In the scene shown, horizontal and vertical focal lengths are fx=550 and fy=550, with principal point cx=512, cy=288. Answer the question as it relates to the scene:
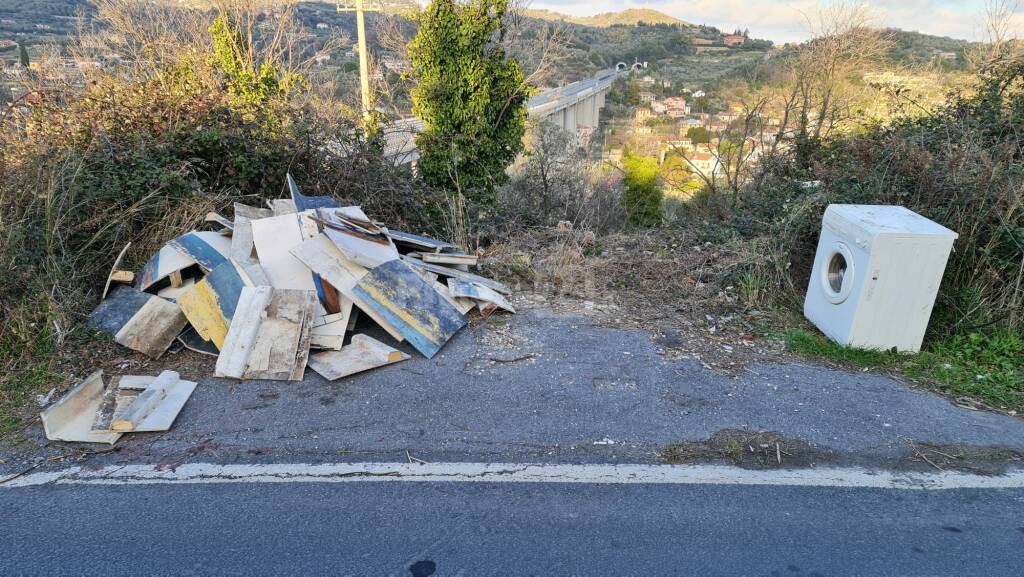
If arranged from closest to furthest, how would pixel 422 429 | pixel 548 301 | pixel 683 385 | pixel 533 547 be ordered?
pixel 533 547, pixel 422 429, pixel 683 385, pixel 548 301

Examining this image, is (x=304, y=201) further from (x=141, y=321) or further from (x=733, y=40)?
(x=733, y=40)

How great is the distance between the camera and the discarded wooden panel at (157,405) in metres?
3.30

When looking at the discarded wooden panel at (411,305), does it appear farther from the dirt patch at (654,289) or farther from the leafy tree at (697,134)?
the leafy tree at (697,134)

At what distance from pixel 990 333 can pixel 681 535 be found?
3.87 m

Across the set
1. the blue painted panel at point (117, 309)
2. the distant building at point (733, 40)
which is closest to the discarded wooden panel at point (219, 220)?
the blue painted panel at point (117, 309)

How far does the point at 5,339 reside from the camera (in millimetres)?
4141

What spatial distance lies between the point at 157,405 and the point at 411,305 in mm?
1852

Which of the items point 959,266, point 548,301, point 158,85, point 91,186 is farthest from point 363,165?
point 959,266

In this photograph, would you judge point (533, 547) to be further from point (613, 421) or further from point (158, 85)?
point (158, 85)

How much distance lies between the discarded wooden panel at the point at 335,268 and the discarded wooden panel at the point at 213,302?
548 mm

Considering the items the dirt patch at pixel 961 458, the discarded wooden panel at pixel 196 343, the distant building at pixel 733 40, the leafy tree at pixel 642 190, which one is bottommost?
the leafy tree at pixel 642 190

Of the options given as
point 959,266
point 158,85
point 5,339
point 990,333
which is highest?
point 158,85

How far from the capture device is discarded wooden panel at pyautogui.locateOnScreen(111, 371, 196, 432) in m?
3.30

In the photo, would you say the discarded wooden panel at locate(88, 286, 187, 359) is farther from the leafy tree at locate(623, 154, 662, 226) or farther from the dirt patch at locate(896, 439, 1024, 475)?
the leafy tree at locate(623, 154, 662, 226)
